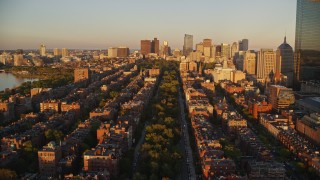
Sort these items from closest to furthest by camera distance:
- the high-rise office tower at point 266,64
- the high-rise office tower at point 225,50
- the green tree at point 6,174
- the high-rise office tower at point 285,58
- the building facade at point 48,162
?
the green tree at point 6,174
the building facade at point 48,162
the high-rise office tower at point 285,58
the high-rise office tower at point 266,64
the high-rise office tower at point 225,50

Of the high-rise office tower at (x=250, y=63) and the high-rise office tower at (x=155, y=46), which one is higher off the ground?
the high-rise office tower at (x=155, y=46)

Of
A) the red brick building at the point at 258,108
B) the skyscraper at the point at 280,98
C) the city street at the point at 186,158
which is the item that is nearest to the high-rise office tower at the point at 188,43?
the skyscraper at the point at 280,98

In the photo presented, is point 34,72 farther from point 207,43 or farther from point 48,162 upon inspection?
point 48,162

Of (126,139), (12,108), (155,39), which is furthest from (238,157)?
(155,39)

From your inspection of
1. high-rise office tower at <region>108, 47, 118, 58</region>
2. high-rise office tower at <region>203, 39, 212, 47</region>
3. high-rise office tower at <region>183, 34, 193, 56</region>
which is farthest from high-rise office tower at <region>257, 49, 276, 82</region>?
high-rise office tower at <region>108, 47, 118, 58</region>

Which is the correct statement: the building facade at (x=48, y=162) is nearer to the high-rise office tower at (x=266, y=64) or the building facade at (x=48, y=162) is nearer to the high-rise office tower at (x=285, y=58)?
the high-rise office tower at (x=266, y=64)

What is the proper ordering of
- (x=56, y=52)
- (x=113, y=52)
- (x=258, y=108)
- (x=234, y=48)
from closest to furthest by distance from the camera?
(x=258, y=108)
(x=234, y=48)
(x=113, y=52)
(x=56, y=52)

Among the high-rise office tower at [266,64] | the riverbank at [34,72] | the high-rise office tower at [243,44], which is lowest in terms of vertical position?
the riverbank at [34,72]

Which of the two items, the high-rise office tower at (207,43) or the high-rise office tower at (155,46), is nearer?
the high-rise office tower at (207,43)

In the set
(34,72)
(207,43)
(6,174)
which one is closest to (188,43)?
(207,43)

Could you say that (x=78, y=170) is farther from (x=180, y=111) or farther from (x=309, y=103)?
(x=309, y=103)
